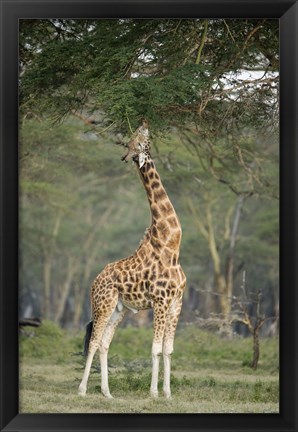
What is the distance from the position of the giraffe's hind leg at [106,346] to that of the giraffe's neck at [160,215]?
0.73m

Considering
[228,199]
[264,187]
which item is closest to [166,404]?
[264,187]

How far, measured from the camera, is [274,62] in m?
8.39

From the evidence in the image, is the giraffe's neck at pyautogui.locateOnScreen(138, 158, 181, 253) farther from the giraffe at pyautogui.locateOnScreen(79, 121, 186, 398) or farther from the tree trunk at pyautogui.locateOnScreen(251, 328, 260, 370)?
the tree trunk at pyautogui.locateOnScreen(251, 328, 260, 370)

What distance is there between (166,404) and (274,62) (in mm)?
3244

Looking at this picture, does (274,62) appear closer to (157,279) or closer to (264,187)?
(157,279)

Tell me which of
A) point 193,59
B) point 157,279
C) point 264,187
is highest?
point 193,59

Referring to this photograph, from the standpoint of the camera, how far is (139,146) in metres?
7.43

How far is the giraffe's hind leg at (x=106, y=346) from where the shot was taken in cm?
760

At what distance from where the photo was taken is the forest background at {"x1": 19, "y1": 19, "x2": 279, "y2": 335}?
26.0 feet

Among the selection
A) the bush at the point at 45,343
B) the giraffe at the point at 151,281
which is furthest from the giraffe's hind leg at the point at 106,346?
the bush at the point at 45,343

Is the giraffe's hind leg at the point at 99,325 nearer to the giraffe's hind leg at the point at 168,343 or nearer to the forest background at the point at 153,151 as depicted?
the giraffe's hind leg at the point at 168,343
